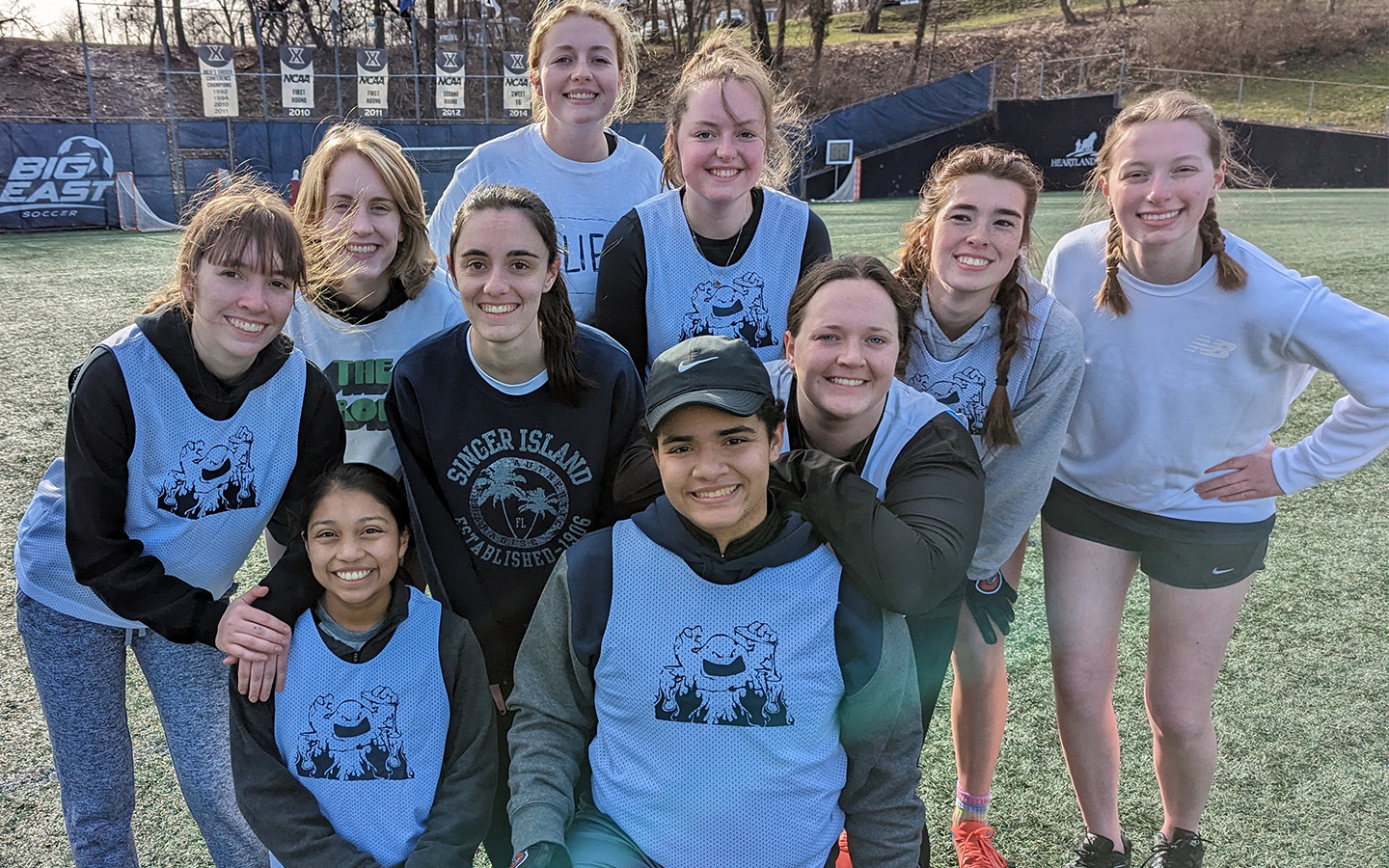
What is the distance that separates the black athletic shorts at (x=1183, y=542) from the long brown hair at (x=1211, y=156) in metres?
0.59

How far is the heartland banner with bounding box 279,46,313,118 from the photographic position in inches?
952

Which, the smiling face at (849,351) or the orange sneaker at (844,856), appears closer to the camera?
the orange sneaker at (844,856)

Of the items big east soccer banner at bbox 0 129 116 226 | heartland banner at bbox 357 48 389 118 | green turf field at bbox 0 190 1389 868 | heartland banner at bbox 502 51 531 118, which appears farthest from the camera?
heartland banner at bbox 502 51 531 118

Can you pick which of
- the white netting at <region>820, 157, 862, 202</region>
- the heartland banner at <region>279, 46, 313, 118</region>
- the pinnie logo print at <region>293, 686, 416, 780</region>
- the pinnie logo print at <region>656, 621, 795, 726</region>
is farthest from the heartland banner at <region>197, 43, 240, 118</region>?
the pinnie logo print at <region>656, 621, 795, 726</region>

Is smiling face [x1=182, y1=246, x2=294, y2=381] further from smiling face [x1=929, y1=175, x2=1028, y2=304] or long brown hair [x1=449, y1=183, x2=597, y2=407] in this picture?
smiling face [x1=929, y1=175, x2=1028, y2=304]

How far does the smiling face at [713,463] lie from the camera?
197 cm

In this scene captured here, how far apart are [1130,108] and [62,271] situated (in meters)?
14.7

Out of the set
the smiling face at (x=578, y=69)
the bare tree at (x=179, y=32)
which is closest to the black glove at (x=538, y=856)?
the smiling face at (x=578, y=69)

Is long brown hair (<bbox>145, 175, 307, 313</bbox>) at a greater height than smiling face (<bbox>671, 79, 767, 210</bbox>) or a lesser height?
lesser

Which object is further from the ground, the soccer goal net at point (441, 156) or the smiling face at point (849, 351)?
the soccer goal net at point (441, 156)

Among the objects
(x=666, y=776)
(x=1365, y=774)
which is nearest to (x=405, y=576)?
(x=666, y=776)

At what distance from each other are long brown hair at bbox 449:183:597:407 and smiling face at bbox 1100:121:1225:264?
1523mm

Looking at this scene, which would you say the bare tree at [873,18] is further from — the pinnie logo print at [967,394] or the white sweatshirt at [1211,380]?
the pinnie logo print at [967,394]

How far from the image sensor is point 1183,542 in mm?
2660
